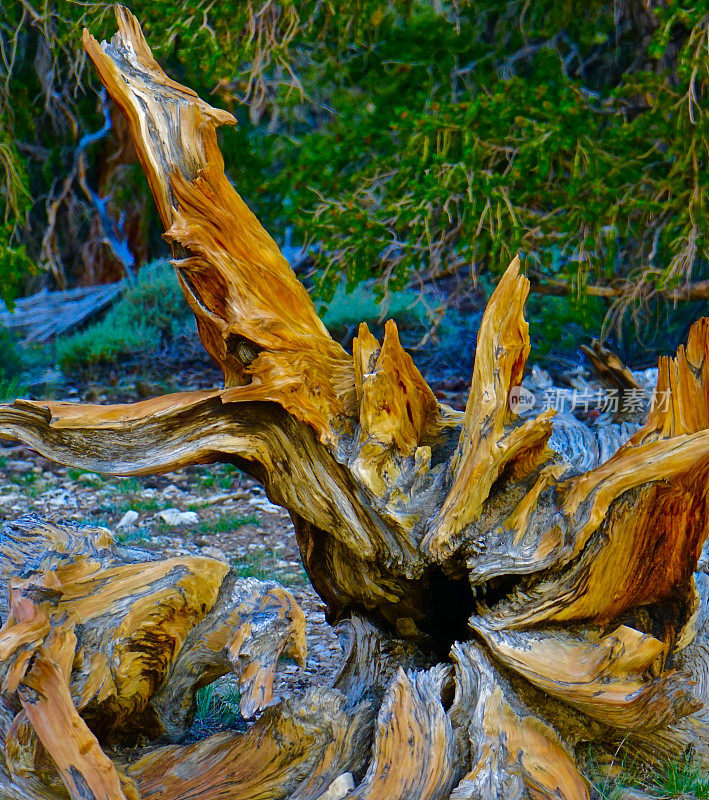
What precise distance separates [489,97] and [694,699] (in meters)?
4.15

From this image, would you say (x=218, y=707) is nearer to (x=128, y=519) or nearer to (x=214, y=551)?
(x=214, y=551)

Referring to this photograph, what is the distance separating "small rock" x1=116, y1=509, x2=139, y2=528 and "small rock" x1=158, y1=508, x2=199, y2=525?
0.17 metres

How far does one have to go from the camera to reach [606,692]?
251 centimetres

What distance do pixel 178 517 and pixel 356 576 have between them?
8.90 feet

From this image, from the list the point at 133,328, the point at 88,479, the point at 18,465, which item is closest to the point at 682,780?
the point at 88,479

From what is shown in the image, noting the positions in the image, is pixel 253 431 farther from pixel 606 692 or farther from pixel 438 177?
pixel 438 177

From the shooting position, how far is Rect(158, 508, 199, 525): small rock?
552cm

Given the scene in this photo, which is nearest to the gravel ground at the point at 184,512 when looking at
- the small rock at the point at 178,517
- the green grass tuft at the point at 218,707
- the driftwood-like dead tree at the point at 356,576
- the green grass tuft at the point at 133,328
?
the small rock at the point at 178,517

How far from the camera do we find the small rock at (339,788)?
94.6 inches

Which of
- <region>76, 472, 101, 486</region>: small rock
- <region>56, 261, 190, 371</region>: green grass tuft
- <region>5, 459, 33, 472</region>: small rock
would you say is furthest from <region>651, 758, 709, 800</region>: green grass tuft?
<region>56, 261, 190, 371</region>: green grass tuft

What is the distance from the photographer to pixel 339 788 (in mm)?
2416

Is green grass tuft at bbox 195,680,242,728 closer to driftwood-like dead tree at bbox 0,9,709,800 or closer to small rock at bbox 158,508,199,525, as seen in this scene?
driftwood-like dead tree at bbox 0,9,709,800

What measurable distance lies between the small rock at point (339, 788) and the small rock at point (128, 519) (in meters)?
3.25

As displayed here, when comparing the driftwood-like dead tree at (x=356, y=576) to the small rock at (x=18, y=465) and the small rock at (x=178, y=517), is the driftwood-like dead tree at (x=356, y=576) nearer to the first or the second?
the small rock at (x=178, y=517)
